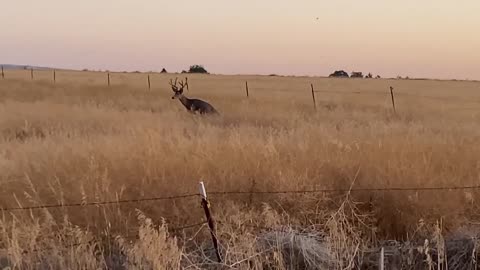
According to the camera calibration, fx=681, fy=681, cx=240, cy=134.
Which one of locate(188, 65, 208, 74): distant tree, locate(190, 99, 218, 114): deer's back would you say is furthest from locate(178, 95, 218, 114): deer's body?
locate(188, 65, 208, 74): distant tree

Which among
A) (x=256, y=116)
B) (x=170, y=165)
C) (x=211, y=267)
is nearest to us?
(x=211, y=267)

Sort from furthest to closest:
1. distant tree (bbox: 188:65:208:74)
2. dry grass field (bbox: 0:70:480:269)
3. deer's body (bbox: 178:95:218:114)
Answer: distant tree (bbox: 188:65:208:74) → deer's body (bbox: 178:95:218:114) → dry grass field (bbox: 0:70:480:269)

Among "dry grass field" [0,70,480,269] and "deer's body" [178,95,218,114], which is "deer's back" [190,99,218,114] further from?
"dry grass field" [0,70,480,269]

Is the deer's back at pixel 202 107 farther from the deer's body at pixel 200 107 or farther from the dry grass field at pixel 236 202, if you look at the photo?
the dry grass field at pixel 236 202

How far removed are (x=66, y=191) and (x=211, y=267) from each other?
2.25m

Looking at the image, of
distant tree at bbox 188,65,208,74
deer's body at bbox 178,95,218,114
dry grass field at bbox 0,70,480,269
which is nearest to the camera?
dry grass field at bbox 0,70,480,269

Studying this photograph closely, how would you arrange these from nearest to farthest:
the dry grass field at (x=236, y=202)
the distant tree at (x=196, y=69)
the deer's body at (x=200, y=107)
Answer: the dry grass field at (x=236, y=202) < the deer's body at (x=200, y=107) < the distant tree at (x=196, y=69)

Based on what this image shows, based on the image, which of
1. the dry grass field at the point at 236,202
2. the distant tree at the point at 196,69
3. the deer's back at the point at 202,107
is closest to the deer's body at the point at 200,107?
the deer's back at the point at 202,107

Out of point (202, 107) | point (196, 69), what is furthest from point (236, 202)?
point (196, 69)

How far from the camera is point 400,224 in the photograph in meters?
6.98

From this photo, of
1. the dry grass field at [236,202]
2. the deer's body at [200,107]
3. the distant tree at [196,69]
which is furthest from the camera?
the distant tree at [196,69]

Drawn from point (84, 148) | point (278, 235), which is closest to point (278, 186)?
point (278, 235)

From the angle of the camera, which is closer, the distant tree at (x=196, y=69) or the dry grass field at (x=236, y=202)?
the dry grass field at (x=236, y=202)

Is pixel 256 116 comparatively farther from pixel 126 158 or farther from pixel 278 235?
pixel 278 235
